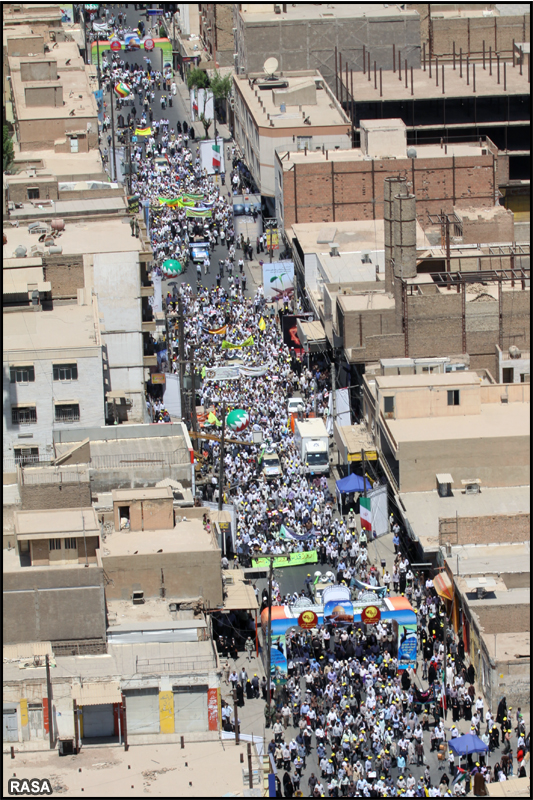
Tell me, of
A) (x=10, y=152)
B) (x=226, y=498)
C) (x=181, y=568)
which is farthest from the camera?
(x=10, y=152)

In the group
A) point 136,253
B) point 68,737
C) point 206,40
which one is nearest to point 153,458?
point 136,253

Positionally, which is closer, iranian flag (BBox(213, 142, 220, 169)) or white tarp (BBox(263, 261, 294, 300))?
white tarp (BBox(263, 261, 294, 300))

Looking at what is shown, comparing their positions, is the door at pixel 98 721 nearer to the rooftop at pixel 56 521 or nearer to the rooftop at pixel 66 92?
the rooftop at pixel 56 521

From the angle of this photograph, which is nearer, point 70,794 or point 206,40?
point 70,794

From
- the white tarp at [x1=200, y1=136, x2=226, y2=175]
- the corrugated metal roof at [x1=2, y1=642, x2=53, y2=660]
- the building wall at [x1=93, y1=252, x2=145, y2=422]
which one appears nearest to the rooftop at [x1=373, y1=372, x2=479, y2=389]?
the building wall at [x1=93, y1=252, x2=145, y2=422]

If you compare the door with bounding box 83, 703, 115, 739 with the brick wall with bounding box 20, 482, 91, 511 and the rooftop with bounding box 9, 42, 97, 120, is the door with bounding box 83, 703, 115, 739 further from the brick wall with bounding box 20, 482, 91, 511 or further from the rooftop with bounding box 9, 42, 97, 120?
the rooftop with bounding box 9, 42, 97, 120

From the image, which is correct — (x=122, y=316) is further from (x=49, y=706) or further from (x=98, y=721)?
(x=49, y=706)

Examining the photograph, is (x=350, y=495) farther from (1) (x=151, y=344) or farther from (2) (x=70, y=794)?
(2) (x=70, y=794)
